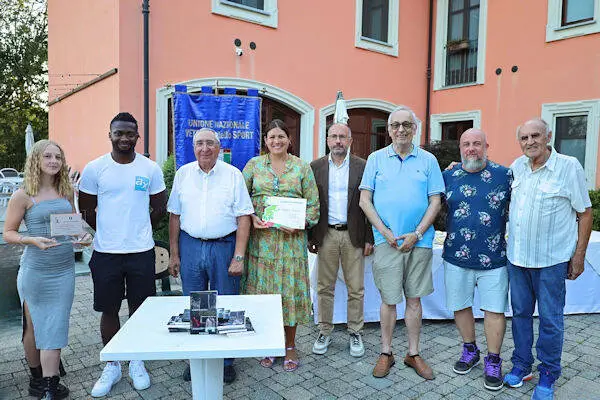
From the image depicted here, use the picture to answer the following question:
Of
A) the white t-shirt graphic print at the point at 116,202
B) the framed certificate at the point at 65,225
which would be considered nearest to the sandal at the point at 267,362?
the white t-shirt graphic print at the point at 116,202

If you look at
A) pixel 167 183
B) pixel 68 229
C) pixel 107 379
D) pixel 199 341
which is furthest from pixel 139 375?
pixel 167 183

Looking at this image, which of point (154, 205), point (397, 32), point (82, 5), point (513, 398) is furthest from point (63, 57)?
point (513, 398)

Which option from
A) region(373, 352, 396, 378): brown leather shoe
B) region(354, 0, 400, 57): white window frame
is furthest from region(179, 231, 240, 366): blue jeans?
region(354, 0, 400, 57): white window frame

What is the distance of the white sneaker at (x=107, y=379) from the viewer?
10.2 feet

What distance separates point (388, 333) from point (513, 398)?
96cm

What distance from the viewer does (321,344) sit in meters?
3.89

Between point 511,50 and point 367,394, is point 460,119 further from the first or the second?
point 367,394

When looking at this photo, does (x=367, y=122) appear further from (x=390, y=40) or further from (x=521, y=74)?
(x=521, y=74)

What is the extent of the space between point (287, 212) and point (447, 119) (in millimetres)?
8878

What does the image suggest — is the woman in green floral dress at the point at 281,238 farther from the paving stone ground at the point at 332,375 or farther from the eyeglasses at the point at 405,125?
the eyeglasses at the point at 405,125

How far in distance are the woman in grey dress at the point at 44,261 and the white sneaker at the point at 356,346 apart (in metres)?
2.19

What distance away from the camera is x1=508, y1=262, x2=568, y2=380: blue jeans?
308 centimetres

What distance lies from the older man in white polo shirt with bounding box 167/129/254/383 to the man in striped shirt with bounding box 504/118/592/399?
76.2 inches

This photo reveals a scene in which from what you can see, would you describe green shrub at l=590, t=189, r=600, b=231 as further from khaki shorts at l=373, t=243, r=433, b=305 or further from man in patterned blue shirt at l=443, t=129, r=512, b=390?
khaki shorts at l=373, t=243, r=433, b=305
